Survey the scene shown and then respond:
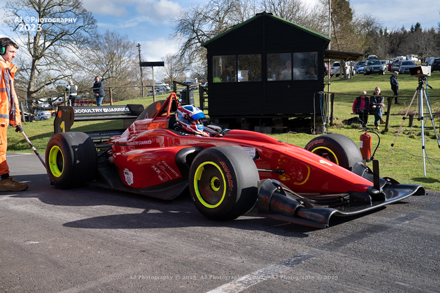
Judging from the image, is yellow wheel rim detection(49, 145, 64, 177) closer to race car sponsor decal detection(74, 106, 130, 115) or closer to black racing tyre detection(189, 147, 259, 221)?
race car sponsor decal detection(74, 106, 130, 115)

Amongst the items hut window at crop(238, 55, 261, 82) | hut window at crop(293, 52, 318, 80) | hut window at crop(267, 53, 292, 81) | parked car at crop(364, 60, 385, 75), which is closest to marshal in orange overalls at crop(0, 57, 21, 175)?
hut window at crop(238, 55, 261, 82)

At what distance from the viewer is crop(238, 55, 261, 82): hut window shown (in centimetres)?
1670

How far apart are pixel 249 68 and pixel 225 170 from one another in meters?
13.1

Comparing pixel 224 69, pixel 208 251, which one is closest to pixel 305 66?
pixel 224 69

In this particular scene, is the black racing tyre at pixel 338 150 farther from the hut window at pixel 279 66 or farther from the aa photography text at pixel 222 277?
the hut window at pixel 279 66

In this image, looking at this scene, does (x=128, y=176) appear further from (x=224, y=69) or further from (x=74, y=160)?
(x=224, y=69)

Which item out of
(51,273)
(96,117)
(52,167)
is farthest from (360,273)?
(96,117)

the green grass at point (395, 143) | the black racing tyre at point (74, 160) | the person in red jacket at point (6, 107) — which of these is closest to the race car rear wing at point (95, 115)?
the black racing tyre at point (74, 160)

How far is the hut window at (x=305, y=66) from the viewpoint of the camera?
16.3 metres

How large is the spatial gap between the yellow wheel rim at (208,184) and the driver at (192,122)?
1.16m

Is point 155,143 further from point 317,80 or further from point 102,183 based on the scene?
point 317,80

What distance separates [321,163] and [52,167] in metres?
4.45

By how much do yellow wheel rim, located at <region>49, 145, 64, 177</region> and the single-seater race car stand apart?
0.02 meters

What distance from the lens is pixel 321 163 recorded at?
4660mm
